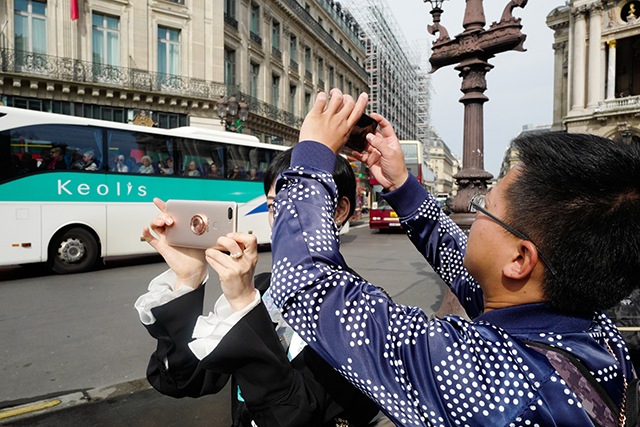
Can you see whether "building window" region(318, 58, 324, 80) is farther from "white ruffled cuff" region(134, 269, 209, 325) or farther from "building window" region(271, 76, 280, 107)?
"white ruffled cuff" region(134, 269, 209, 325)

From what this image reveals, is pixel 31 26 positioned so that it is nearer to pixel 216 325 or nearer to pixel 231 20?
pixel 231 20

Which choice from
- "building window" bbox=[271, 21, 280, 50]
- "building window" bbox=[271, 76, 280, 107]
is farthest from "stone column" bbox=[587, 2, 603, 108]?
"building window" bbox=[271, 21, 280, 50]

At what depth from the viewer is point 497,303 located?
3.21ft

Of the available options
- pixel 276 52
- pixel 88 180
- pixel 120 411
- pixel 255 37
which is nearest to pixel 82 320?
pixel 120 411

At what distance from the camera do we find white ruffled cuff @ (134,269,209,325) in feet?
4.25

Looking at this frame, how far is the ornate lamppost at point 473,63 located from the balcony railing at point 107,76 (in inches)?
731

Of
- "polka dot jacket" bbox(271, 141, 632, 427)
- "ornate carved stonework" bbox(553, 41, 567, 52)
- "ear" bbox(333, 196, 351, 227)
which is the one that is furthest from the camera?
"ornate carved stonework" bbox(553, 41, 567, 52)

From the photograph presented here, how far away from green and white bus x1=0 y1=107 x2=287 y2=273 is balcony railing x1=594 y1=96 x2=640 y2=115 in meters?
29.8

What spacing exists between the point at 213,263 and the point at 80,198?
371 inches

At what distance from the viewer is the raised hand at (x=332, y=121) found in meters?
0.95

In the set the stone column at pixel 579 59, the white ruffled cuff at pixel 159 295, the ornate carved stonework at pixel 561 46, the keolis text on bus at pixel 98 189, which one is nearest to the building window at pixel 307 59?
the stone column at pixel 579 59

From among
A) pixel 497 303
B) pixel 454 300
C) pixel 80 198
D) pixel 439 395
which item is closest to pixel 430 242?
pixel 497 303

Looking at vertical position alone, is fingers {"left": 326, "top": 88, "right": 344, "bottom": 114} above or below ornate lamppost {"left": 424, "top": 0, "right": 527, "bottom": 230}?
below

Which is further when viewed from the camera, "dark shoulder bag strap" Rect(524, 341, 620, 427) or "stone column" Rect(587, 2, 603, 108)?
"stone column" Rect(587, 2, 603, 108)
